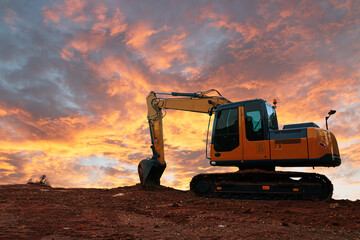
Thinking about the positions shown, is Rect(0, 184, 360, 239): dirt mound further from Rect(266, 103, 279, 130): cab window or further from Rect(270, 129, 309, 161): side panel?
Rect(266, 103, 279, 130): cab window

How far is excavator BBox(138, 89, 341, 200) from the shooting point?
9.90 m

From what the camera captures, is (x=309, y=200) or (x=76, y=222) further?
(x=309, y=200)

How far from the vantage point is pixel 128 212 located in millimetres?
9250

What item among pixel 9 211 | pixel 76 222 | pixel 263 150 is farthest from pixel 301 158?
pixel 9 211

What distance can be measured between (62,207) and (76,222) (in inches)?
99.2

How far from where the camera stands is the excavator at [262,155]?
9898mm

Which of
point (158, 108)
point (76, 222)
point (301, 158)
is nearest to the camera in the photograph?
point (76, 222)

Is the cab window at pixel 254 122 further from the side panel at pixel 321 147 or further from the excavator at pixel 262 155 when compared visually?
the side panel at pixel 321 147

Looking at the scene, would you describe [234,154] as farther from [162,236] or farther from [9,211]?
[9,211]

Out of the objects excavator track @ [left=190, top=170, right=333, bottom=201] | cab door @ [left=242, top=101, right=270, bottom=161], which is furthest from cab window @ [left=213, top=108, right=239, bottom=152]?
excavator track @ [left=190, top=170, right=333, bottom=201]

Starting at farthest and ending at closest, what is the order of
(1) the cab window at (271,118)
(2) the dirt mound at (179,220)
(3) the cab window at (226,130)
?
(3) the cab window at (226,130) → (1) the cab window at (271,118) → (2) the dirt mound at (179,220)

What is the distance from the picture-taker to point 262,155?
1039cm

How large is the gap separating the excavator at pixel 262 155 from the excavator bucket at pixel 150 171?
3.25m

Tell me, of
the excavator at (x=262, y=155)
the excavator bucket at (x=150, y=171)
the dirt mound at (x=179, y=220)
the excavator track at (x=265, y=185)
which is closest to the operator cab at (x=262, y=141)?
the excavator at (x=262, y=155)
